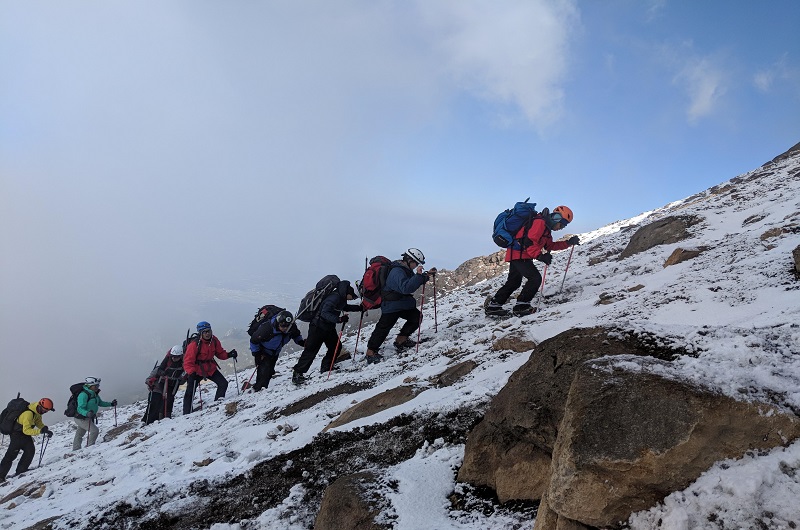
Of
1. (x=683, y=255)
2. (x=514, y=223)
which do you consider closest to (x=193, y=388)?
(x=514, y=223)

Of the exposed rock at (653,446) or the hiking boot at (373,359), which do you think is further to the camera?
the hiking boot at (373,359)

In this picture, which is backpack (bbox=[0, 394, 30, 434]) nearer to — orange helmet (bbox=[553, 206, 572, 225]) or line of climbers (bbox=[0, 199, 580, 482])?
line of climbers (bbox=[0, 199, 580, 482])

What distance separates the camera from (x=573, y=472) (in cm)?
203

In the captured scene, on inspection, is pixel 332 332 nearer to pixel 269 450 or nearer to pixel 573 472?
pixel 269 450

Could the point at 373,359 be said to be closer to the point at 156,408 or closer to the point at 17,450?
the point at 156,408

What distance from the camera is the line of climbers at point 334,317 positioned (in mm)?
10367

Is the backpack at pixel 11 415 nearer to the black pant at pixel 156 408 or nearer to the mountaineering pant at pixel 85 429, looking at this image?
the mountaineering pant at pixel 85 429

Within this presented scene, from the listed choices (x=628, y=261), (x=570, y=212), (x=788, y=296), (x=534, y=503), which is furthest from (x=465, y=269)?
(x=534, y=503)

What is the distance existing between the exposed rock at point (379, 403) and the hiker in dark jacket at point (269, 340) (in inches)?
227

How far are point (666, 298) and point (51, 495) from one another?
38.9 ft

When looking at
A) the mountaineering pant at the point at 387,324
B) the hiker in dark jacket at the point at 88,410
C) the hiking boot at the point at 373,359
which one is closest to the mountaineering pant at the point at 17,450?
the hiker in dark jacket at the point at 88,410

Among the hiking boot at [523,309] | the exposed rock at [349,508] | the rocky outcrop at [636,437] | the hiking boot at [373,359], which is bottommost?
the exposed rock at [349,508]

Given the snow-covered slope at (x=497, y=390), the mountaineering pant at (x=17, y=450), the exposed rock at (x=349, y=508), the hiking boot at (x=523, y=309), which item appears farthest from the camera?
the mountaineering pant at (x=17, y=450)

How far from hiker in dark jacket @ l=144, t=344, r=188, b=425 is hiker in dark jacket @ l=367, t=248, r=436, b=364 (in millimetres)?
7885
